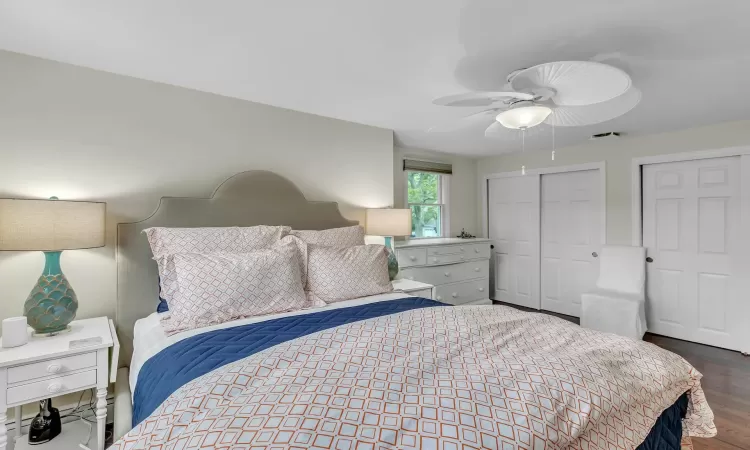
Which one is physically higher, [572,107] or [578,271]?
[572,107]

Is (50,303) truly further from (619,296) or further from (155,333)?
(619,296)

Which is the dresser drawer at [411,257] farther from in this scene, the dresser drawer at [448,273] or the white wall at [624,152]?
the white wall at [624,152]

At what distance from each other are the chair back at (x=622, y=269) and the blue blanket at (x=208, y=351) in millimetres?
3211

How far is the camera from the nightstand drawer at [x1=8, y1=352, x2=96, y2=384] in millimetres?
1538

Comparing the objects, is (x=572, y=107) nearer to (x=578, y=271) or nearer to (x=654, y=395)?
(x=654, y=395)

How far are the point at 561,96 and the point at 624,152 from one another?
2.74 m

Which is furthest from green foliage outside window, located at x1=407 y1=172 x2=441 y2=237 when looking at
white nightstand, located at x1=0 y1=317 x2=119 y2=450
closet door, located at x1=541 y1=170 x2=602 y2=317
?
white nightstand, located at x1=0 y1=317 x2=119 y2=450

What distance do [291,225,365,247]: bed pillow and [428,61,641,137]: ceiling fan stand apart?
1268 millimetres

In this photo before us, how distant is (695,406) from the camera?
59.6 inches

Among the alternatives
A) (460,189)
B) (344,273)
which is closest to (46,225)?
(344,273)

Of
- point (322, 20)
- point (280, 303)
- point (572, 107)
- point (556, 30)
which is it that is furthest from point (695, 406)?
point (322, 20)

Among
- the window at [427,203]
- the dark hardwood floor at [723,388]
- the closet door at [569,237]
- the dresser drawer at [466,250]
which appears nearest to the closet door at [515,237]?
the closet door at [569,237]

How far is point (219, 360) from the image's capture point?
4.38 ft

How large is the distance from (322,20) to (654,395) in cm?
200
